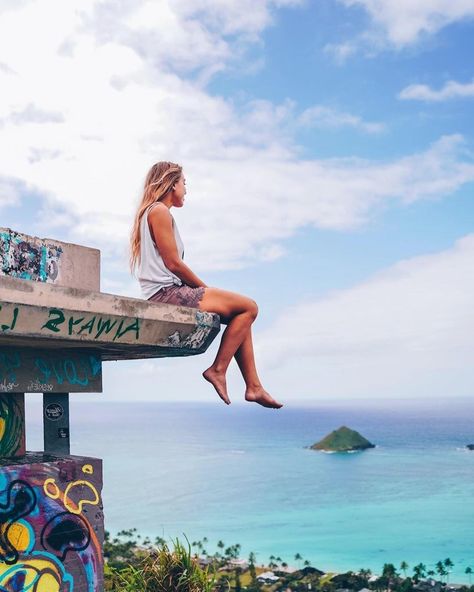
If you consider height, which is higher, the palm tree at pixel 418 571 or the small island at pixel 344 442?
the small island at pixel 344 442

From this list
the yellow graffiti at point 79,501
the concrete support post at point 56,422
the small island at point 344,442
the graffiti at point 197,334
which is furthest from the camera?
the small island at point 344,442

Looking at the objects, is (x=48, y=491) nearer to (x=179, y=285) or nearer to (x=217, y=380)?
(x=217, y=380)

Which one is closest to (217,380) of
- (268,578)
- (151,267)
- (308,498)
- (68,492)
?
(151,267)

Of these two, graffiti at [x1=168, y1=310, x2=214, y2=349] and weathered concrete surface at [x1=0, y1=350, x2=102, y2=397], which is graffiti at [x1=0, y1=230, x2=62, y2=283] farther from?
graffiti at [x1=168, y1=310, x2=214, y2=349]

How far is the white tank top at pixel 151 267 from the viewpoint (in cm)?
633

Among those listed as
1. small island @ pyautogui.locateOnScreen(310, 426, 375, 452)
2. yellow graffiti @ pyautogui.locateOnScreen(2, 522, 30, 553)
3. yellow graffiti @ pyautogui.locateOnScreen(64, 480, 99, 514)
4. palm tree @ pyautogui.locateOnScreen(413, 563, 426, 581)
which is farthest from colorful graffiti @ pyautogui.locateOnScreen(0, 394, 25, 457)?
small island @ pyautogui.locateOnScreen(310, 426, 375, 452)

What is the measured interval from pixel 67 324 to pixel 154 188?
1499 mm

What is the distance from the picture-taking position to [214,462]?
454 ft

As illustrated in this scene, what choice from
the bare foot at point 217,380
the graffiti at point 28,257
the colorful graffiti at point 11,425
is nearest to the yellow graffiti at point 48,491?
the colorful graffiti at point 11,425

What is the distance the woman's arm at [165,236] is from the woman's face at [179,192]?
0.80ft

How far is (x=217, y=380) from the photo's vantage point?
Answer: 6402 millimetres

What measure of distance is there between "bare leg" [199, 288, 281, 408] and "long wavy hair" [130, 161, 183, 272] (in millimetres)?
730

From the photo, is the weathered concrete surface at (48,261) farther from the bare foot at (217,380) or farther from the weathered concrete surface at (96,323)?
the bare foot at (217,380)

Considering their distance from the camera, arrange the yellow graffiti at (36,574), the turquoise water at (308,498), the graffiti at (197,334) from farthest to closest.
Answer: the turquoise water at (308,498) → the graffiti at (197,334) → the yellow graffiti at (36,574)
